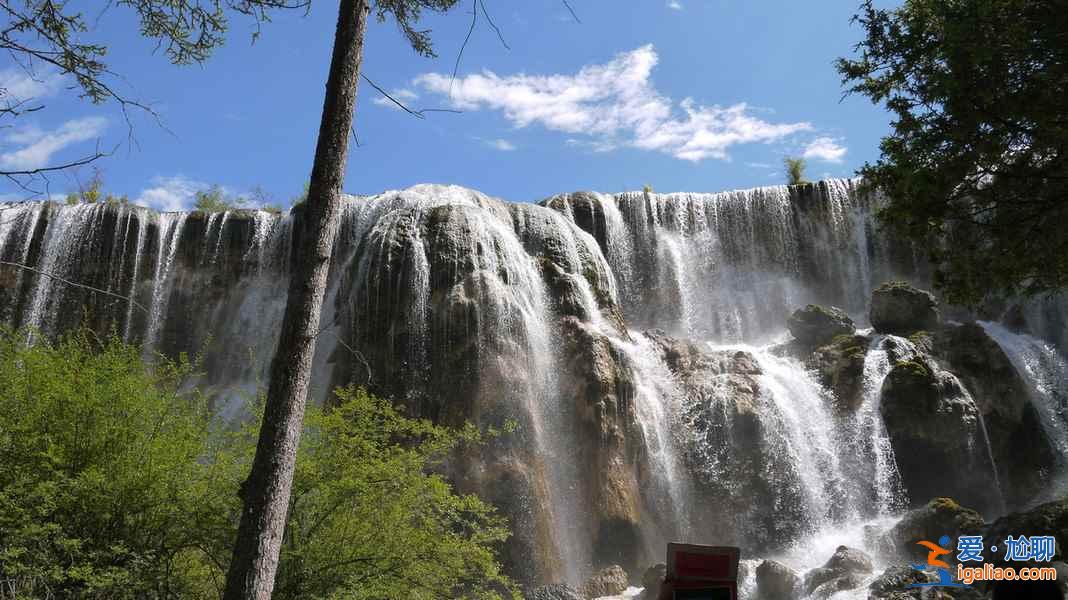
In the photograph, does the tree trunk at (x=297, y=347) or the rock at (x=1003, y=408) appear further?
the rock at (x=1003, y=408)

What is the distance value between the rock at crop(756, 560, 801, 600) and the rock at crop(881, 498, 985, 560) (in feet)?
8.09

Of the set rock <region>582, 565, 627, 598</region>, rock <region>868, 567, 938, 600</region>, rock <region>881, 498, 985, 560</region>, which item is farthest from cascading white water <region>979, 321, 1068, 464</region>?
rock <region>582, 565, 627, 598</region>

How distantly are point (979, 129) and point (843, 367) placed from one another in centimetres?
1095

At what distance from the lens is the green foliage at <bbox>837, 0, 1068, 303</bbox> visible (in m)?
7.90

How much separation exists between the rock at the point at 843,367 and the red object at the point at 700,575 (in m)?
15.4

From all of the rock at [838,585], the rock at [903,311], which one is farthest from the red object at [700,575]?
the rock at [903,311]

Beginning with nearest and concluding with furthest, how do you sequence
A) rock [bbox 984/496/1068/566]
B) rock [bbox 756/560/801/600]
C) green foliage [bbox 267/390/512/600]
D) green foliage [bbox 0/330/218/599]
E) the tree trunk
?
the tree trunk → green foliage [bbox 0/330/218/599] → green foliage [bbox 267/390/512/600] → rock [bbox 984/496/1068/566] → rock [bbox 756/560/801/600]

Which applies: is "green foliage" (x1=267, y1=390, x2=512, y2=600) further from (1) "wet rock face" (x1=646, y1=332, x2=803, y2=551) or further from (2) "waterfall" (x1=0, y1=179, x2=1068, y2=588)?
(1) "wet rock face" (x1=646, y1=332, x2=803, y2=551)

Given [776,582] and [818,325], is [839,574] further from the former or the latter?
[818,325]

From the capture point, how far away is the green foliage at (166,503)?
594 cm

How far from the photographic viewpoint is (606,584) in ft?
46.2

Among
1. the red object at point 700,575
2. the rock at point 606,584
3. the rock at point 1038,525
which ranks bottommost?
the rock at point 606,584

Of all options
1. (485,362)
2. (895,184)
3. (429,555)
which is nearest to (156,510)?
(429,555)

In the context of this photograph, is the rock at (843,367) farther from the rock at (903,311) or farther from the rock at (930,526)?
the rock at (930,526)
